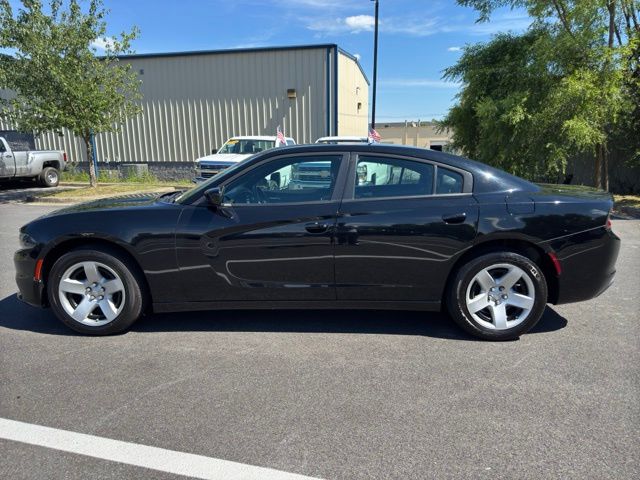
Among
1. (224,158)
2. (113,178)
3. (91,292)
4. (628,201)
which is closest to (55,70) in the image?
(224,158)

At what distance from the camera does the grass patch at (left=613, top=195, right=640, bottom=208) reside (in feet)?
37.5

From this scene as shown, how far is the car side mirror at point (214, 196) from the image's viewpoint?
3764mm

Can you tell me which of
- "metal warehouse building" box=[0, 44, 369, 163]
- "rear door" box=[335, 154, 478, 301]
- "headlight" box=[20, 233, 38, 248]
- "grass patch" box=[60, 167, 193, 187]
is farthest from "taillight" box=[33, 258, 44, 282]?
"grass patch" box=[60, 167, 193, 187]

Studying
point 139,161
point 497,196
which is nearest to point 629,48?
point 497,196

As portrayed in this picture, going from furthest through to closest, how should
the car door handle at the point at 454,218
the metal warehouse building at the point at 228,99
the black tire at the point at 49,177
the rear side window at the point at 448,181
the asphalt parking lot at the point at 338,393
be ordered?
1. the metal warehouse building at the point at 228,99
2. the black tire at the point at 49,177
3. the rear side window at the point at 448,181
4. the car door handle at the point at 454,218
5. the asphalt parking lot at the point at 338,393

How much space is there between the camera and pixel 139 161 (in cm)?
2234

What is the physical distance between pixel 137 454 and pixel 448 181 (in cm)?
285

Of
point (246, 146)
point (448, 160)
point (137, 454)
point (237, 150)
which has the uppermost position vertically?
point (246, 146)

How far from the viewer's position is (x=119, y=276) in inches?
153

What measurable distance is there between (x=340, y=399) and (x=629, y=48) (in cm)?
1178

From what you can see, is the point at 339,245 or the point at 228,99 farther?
the point at 228,99

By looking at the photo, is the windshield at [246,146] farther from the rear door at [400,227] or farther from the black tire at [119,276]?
the rear door at [400,227]

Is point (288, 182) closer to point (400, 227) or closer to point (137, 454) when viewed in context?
point (400, 227)

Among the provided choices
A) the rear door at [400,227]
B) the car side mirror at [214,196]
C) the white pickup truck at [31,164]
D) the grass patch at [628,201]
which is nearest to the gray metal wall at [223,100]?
the white pickup truck at [31,164]
